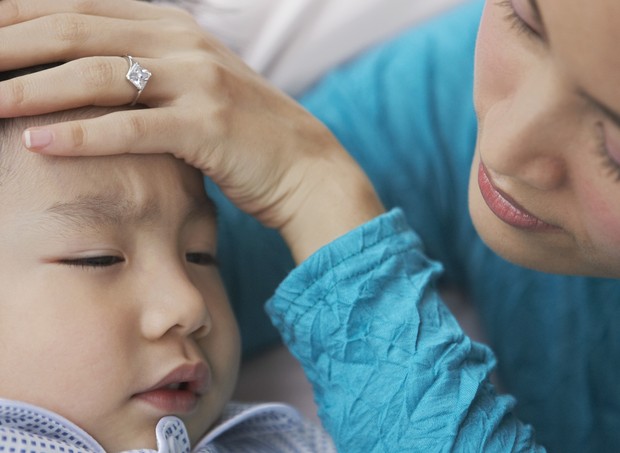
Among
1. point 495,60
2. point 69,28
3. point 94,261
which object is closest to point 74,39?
point 69,28

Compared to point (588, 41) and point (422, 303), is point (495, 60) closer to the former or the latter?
point (588, 41)

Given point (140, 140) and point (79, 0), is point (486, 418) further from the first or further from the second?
point (79, 0)

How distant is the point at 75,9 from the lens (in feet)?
3.43

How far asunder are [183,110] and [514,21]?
0.41 m

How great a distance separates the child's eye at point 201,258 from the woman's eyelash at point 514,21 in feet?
1.67

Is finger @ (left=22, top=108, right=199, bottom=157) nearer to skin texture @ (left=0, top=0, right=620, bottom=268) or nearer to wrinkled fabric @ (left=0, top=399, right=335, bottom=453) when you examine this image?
skin texture @ (left=0, top=0, right=620, bottom=268)

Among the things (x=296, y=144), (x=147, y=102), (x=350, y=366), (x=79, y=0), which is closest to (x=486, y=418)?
(x=350, y=366)

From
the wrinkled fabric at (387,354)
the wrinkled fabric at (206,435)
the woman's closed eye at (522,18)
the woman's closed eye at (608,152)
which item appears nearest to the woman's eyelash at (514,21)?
the woman's closed eye at (522,18)

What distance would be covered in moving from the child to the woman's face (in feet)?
1.26

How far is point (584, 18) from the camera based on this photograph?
0.72 m

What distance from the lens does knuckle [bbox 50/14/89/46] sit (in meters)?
1.00

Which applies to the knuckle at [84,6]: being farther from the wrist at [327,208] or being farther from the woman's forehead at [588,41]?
the woman's forehead at [588,41]

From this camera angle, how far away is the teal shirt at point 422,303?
1.04 metres

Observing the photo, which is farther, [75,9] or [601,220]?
[75,9]
